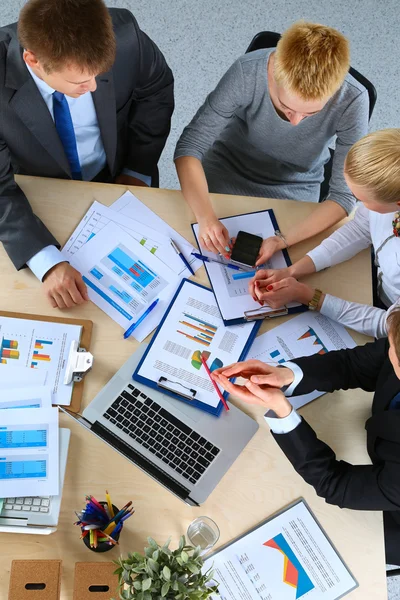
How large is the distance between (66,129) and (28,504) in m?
0.99

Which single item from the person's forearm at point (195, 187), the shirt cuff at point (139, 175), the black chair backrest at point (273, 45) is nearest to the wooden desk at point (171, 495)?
the person's forearm at point (195, 187)

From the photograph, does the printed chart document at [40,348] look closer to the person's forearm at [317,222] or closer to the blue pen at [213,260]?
the blue pen at [213,260]

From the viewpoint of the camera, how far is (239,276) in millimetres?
1621

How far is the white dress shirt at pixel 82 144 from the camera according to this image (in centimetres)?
152

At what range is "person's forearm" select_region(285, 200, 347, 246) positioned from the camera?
166 cm

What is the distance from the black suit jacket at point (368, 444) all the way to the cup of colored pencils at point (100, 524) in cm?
40

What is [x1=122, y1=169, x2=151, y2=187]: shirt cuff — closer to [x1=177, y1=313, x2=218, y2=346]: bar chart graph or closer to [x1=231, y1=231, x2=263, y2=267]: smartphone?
[x1=231, y1=231, x2=263, y2=267]: smartphone

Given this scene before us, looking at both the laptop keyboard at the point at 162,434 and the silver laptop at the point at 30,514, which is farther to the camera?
the laptop keyboard at the point at 162,434

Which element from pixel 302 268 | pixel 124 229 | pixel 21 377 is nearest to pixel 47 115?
pixel 124 229

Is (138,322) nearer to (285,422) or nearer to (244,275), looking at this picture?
(244,275)

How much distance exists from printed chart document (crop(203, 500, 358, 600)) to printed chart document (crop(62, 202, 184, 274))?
70 centimetres

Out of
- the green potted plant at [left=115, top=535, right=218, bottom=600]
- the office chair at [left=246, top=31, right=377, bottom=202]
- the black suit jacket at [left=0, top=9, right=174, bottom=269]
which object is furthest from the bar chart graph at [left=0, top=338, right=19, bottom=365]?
the office chair at [left=246, top=31, right=377, bottom=202]

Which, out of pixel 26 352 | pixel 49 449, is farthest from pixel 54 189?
pixel 49 449

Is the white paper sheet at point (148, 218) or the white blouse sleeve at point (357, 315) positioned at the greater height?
the white paper sheet at point (148, 218)
